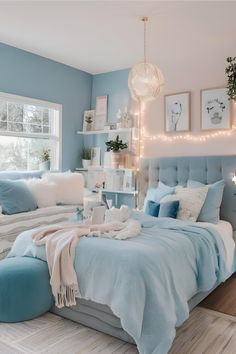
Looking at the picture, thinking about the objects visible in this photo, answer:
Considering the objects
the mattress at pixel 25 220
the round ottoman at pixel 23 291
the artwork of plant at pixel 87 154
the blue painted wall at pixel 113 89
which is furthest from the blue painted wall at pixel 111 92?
the round ottoman at pixel 23 291

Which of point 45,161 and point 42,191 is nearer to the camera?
point 42,191

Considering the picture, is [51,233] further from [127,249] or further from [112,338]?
[112,338]

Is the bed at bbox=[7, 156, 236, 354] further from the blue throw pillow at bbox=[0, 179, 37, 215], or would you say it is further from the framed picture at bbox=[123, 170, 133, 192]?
the blue throw pillow at bbox=[0, 179, 37, 215]

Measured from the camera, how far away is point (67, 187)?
4621 mm

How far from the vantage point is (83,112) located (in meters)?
5.45

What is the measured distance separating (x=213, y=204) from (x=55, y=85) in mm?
2887

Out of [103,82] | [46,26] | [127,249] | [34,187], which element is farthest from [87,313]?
[103,82]

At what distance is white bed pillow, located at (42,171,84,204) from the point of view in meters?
4.54

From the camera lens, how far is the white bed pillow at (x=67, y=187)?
4543 millimetres

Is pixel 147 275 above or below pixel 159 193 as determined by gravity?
below

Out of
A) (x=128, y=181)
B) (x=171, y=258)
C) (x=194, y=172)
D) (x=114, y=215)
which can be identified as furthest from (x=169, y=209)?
(x=128, y=181)

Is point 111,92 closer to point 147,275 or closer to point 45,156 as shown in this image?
point 45,156

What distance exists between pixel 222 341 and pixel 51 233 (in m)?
1.52

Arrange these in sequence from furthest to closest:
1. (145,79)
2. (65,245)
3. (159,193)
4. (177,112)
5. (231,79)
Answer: (177,112) < (159,193) < (231,79) < (145,79) < (65,245)
